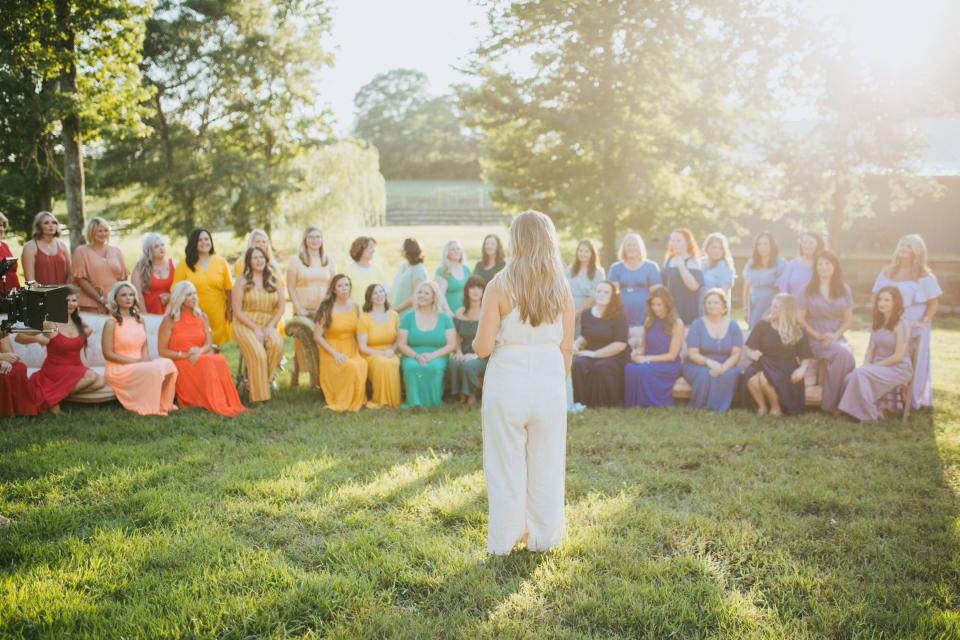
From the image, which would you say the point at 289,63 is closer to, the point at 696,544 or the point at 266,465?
the point at 266,465

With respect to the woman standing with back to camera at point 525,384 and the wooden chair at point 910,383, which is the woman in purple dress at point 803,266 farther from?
the woman standing with back to camera at point 525,384

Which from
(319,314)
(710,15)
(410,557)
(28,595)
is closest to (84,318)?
(319,314)

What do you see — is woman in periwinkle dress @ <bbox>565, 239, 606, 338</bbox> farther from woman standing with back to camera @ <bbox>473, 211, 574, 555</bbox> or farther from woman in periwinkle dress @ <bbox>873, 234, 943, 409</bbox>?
woman standing with back to camera @ <bbox>473, 211, 574, 555</bbox>

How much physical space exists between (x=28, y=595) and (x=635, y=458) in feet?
14.4

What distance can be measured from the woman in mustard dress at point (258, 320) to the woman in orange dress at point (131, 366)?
815mm

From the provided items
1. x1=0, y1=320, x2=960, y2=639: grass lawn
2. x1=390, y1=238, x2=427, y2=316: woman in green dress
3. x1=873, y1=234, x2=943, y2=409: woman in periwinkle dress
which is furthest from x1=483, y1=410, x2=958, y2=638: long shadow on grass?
x1=390, y1=238, x2=427, y2=316: woman in green dress

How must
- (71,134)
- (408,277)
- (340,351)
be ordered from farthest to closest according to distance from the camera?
(71,134) < (408,277) < (340,351)

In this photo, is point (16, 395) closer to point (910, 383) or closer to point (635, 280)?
point (635, 280)

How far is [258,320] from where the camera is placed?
7.99m

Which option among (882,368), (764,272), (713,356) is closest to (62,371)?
(713,356)

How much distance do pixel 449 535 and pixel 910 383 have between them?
18.3ft

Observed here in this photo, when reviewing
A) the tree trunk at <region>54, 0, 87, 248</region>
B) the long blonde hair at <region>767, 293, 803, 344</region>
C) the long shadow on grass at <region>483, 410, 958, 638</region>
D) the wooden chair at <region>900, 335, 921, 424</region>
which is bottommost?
the long shadow on grass at <region>483, 410, 958, 638</region>

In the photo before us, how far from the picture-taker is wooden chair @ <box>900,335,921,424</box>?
23.1 feet

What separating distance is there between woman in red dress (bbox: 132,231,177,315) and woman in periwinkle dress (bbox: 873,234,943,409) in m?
8.24
